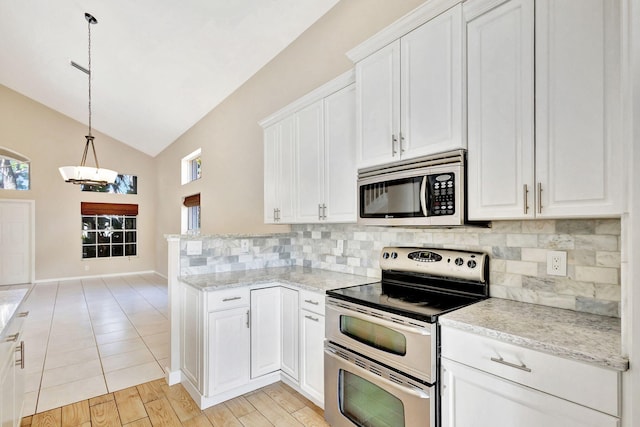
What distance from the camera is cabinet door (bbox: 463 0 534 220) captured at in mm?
1447

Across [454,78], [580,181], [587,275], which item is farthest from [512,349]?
[454,78]

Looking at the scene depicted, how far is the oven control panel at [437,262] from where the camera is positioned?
1846 mm

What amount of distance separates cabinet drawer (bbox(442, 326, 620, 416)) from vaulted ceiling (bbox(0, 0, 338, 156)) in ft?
10.9

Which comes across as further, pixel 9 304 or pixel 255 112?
pixel 255 112

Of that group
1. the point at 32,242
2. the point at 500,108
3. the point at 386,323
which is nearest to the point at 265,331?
the point at 386,323

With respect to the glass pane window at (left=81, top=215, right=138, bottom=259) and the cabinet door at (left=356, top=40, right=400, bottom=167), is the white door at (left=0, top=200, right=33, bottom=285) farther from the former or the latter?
the cabinet door at (left=356, top=40, right=400, bottom=167)

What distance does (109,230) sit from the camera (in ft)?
28.2

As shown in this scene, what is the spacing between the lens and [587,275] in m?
1.50

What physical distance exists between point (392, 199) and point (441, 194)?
0.34 meters

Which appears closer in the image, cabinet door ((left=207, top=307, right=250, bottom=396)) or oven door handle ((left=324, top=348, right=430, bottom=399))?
oven door handle ((left=324, top=348, right=430, bottom=399))

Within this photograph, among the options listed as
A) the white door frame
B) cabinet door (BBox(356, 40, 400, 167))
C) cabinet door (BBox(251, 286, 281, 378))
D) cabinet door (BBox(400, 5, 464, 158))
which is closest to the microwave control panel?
cabinet door (BBox(400, 5, 464, 158))

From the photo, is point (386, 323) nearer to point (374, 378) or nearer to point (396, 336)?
point (396, 336)

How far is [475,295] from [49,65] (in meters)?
7.24

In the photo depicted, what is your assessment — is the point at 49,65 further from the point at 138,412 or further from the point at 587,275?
the point at 587,275
